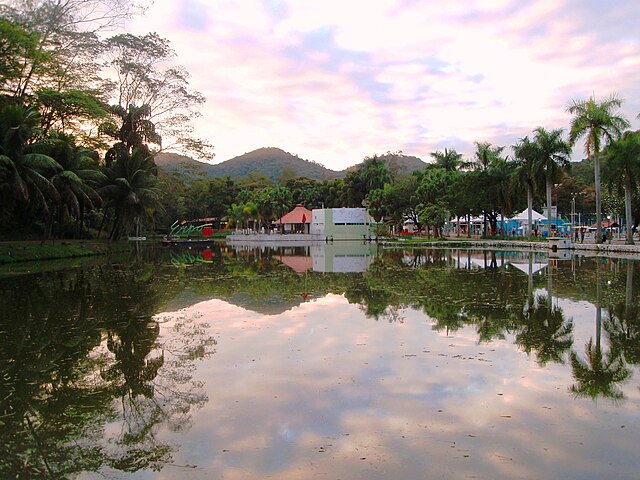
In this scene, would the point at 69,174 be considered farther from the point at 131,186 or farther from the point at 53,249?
the point at 131,186

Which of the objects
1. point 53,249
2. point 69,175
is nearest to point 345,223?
point 53,249

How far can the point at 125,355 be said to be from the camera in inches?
296

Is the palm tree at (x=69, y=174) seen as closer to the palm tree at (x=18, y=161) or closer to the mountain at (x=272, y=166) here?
the palm tree at (x=18, y=161)

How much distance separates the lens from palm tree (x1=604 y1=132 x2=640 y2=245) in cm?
3092

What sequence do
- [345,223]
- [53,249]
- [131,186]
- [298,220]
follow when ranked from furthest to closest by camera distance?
1. [298,220]
2. [345,223]
3. [131,186]
4. [53,249]

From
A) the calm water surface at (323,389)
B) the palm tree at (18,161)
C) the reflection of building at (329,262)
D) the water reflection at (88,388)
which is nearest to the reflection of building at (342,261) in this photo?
the reflection of building at (329,262)

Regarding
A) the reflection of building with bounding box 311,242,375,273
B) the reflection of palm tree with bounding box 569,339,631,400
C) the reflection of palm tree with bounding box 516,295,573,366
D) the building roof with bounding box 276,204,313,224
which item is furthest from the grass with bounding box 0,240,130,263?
the building roof with bounding box 276,204,313,224

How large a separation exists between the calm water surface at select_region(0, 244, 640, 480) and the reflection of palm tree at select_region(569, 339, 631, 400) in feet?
0.10

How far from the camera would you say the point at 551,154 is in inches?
1469

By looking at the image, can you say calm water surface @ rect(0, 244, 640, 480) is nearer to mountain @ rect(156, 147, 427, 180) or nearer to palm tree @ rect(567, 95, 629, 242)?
palm tree @ rect(567, 95, 629, 242)

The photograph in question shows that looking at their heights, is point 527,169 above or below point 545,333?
above

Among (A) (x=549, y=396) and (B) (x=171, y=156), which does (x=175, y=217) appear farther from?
(A) (x=549, y=396)

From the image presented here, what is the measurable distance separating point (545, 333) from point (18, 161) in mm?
24921

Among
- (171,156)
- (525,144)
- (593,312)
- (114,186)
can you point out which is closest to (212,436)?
(593,312)
